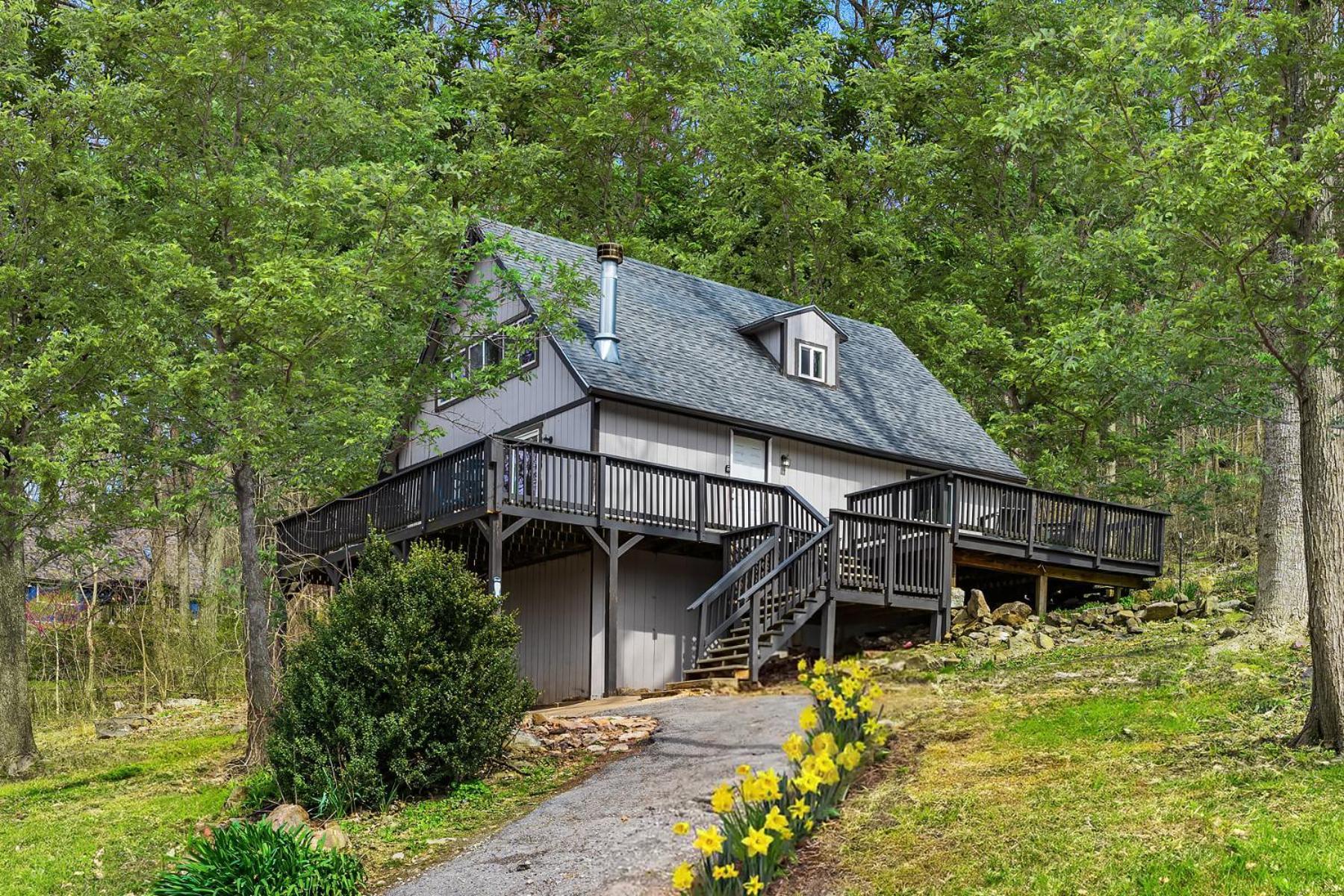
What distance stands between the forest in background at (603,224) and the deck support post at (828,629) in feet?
16.6

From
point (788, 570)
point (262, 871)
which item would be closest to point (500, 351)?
point (788, 570)

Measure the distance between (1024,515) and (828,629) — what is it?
5009mm

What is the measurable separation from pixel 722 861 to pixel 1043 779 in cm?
289

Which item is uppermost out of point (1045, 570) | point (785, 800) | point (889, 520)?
point (889, 520)

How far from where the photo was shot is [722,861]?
7.95m

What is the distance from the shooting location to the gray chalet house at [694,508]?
18.7m

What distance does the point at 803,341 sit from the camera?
25234 millimetres

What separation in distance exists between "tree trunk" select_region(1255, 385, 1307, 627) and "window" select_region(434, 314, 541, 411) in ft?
→ 32.5

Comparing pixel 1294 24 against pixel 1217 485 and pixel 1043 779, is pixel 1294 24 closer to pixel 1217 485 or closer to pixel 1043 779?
pixel 1043 779

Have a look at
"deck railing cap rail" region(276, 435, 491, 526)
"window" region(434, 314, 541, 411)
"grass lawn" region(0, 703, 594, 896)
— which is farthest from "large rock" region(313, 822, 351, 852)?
"window" region(434, 314, 541, 411)

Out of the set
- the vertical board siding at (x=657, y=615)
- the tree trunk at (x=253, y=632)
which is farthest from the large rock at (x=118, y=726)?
the vertical board siding at (x=657, y=615)

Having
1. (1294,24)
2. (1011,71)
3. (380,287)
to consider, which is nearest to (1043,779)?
(1294,24)

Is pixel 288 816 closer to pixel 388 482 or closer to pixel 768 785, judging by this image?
pixel 768 785

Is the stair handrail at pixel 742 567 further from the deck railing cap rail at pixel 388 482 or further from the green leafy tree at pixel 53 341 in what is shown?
the green leafy tree at pixel 53 341
